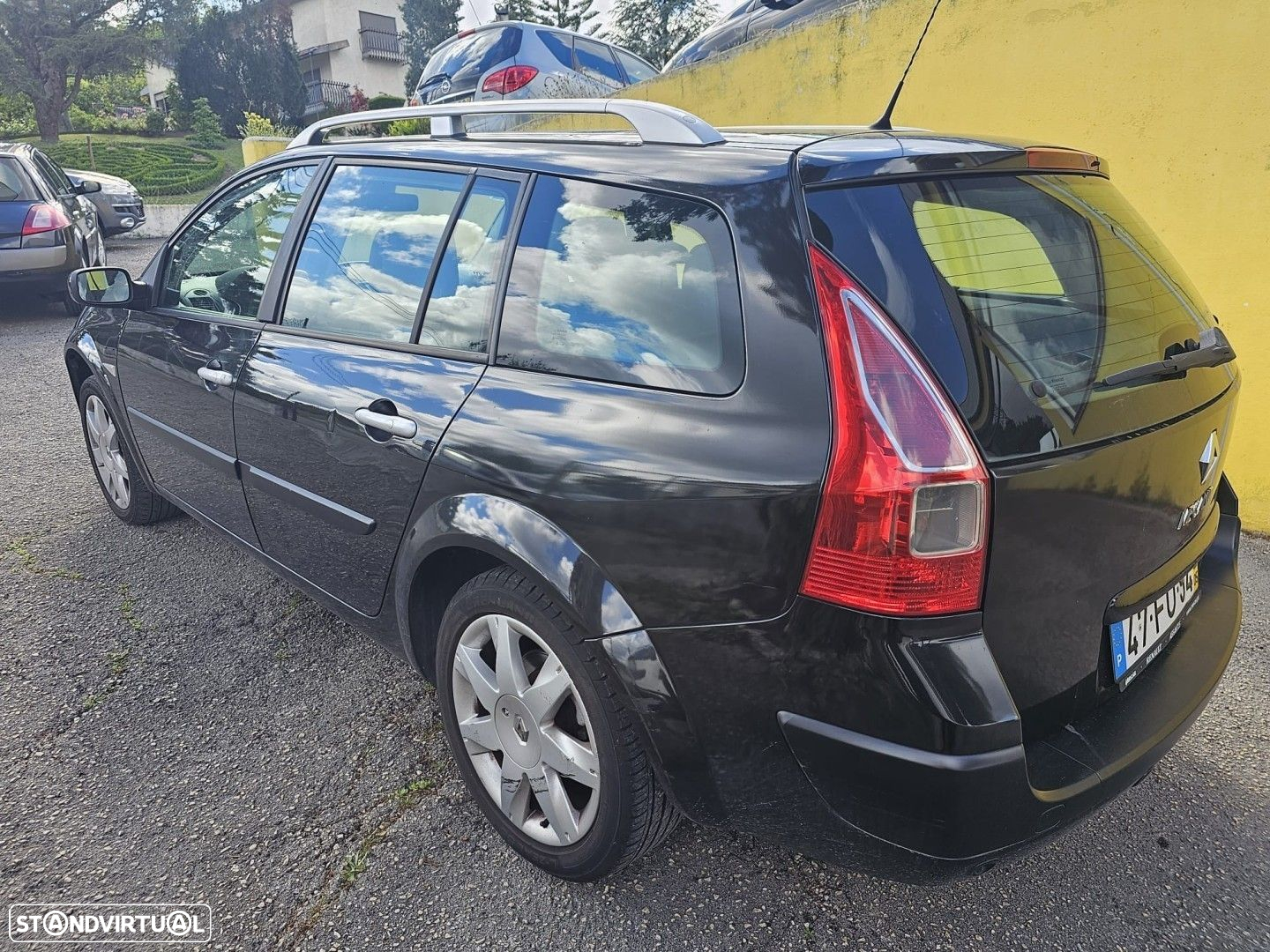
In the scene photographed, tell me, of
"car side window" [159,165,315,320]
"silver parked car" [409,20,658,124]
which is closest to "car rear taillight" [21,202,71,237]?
"silver parked car" [409,20,658,124]

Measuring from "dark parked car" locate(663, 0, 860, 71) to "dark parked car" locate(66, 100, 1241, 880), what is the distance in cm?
519

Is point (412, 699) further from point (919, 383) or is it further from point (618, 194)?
point (919, 383)

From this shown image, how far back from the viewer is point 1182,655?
1.97 metres

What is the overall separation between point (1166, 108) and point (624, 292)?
316cm

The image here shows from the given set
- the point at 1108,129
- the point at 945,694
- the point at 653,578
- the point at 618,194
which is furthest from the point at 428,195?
the point at 1108,129

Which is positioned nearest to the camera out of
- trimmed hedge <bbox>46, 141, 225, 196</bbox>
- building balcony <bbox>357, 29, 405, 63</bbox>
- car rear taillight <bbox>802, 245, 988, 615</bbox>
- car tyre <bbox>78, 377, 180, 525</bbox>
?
car rear taillight <bbox>802, 245, 988, 615</bbox>

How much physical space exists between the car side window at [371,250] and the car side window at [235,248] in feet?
0.73

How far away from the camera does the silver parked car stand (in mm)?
8820

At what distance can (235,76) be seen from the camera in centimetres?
3881

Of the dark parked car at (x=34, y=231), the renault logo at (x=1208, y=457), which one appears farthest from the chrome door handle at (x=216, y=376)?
the dark parked car at (x=34, y=231)

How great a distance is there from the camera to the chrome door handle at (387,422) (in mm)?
2100

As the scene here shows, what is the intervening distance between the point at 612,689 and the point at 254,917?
100 centimetres

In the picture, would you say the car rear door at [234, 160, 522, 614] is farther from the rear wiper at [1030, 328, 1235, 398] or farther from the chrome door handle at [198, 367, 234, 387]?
the rear wiper at [1030, 328, 1235, 398]

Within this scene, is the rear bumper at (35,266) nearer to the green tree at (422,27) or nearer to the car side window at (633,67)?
the car side window at (633,67)
